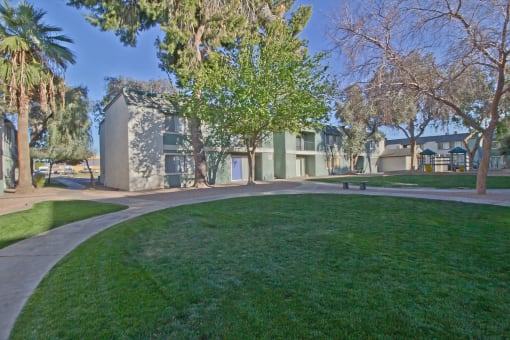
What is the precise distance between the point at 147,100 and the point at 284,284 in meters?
19.5

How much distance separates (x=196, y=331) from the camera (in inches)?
99.9

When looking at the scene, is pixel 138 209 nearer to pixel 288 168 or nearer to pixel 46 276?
pixel 46 276

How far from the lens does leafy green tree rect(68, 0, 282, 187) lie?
1689 cm

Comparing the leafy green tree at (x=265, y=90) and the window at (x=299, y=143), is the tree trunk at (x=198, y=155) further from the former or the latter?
the window at (x=299, y=143)

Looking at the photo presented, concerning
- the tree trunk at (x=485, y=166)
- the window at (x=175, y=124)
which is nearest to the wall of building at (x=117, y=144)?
the window at (x=175, y=124)

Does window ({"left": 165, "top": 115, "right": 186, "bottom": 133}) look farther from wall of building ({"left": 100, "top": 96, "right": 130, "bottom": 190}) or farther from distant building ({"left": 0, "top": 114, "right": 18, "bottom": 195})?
distant building ({"left": 0, "top": 114, "right": 18, "bottom": 195})

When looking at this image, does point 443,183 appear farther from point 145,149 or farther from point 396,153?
point 396,153

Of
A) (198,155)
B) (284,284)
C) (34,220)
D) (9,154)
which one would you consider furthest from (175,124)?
(284,284)

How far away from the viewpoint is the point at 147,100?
65.4 feet

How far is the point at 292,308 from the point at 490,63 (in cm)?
1271

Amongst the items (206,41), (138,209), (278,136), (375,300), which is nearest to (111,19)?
(206,41)

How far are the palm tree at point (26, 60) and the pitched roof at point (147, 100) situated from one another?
3.83 m

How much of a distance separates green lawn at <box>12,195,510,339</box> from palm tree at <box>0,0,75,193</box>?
50.5ft

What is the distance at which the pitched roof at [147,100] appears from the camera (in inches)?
752
